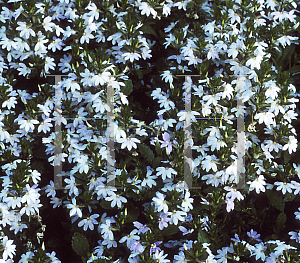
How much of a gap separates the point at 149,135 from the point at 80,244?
834 millimetres

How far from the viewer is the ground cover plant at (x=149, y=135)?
228 cm

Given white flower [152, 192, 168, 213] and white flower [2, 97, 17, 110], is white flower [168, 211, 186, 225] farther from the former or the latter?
white flower [2, 97, 17, 110]

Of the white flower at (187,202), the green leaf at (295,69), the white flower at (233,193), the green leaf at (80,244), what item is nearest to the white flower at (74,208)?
the green leaf at (80,244)

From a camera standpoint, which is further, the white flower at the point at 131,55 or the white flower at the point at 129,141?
the white flower at the point at 131,55

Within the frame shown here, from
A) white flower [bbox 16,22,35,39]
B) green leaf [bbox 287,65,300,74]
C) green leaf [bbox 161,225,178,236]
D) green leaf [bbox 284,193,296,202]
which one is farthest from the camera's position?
green leaf [bbox 287,65,300,74]

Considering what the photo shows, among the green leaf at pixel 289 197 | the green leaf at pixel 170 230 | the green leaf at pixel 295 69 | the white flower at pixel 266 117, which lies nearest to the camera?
the green leaf at pixel 170 230

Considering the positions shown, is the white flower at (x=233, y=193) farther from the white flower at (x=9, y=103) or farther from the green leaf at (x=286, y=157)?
the white flower at (x=9, y=103)

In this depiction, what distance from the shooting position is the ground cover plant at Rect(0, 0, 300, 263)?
89.8 inches

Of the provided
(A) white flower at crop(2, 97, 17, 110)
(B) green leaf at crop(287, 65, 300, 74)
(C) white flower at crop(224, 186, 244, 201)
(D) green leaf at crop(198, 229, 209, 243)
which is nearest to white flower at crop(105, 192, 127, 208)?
(D) green leaf at crop(198, 229, 209, 243)

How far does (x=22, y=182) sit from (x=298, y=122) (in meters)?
1.93

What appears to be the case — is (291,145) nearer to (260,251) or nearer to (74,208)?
(260,251)

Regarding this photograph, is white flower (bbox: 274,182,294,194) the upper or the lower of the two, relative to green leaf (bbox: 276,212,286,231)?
upper

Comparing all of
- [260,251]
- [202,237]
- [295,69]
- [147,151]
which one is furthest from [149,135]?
[295,69]

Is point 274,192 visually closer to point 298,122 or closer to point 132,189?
point 298,122
